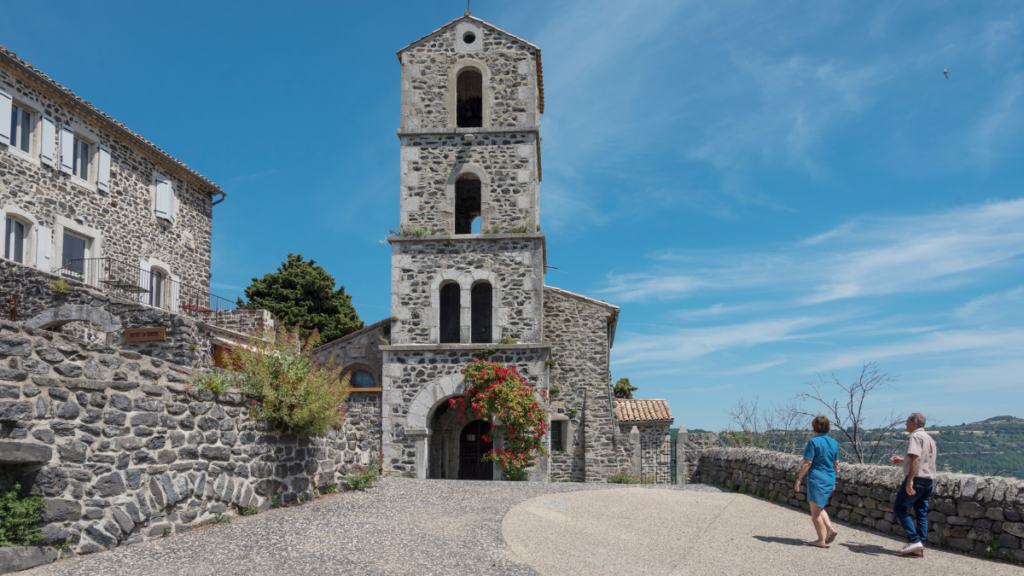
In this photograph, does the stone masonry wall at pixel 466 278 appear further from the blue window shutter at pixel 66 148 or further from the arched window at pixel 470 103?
the blue window shutter at pixel 66 148

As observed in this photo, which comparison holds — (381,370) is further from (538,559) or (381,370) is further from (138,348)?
(538,559)

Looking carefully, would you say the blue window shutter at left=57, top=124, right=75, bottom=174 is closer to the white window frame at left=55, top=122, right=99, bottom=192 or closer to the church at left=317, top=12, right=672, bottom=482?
the white window frame at left=55, top=122, right=99, bottom=192

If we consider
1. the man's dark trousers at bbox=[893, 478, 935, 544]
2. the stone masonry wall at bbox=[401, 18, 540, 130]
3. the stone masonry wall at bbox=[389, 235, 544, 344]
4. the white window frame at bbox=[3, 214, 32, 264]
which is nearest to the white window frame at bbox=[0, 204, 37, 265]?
the white window frame at bbox=[3, 214, 32, 264]

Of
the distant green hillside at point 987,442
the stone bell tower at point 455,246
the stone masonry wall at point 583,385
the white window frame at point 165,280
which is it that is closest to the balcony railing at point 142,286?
the white window frame at point 165,280

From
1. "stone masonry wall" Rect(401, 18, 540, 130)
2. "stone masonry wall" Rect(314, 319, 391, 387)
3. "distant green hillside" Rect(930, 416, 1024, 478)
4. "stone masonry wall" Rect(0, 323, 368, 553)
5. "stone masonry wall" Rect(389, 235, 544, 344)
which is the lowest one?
"distant green hillside" Rect(930, 416, 1024, 478)

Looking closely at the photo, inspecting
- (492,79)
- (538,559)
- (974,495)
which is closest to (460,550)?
(538,559)

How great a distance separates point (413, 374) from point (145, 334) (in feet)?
19.5

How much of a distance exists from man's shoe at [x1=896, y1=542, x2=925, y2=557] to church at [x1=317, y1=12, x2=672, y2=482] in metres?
9.73

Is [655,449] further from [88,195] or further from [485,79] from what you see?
[88,195]

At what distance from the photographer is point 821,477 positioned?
727 centimetres

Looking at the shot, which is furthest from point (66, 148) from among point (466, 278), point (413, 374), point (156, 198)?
point (466, 278)

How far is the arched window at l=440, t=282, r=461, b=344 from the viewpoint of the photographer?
59.0ft

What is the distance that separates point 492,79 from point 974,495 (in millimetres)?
14402

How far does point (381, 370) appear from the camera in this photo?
1827 centimetres
